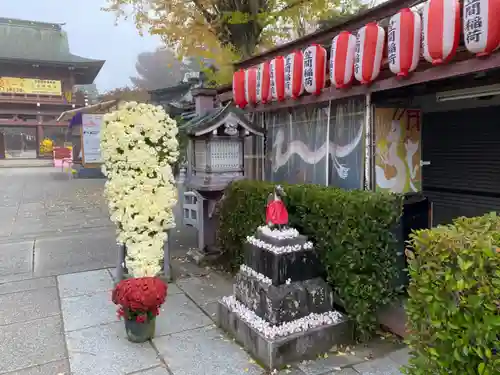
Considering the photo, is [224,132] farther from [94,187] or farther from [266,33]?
[94,187]

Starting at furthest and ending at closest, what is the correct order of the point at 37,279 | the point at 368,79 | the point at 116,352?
the point at 37,279 < the point at 368,79 < the point at 116,352

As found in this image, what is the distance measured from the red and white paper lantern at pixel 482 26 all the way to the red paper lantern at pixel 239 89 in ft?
15.5

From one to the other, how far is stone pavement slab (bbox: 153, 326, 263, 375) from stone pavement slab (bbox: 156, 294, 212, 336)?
149 millimetres

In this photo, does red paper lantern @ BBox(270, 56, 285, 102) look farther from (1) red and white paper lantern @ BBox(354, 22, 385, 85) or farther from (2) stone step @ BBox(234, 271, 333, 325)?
(2) stone step @ BBox(234, 271, 333, 325)

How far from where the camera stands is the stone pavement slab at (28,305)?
506cm

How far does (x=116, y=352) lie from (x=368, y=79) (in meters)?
4.35

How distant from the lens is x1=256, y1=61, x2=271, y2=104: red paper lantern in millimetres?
6988

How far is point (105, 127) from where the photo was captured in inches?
209

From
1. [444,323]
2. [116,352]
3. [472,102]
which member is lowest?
[116,352]

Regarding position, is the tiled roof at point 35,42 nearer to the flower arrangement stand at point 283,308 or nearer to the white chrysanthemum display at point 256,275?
the white chrysanthemum display at point 256,275

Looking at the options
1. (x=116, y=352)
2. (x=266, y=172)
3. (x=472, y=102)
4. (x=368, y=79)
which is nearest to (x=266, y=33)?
(x=266, y=172)

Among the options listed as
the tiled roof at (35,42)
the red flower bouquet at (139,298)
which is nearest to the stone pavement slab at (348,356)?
the red flower bouquet at (139,298)

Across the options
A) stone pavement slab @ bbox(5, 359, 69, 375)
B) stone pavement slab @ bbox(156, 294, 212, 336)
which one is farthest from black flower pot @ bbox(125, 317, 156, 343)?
stone pavement slab @ bbox(5, 359, 69, 375)

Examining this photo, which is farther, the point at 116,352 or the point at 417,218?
the point at 417,218
